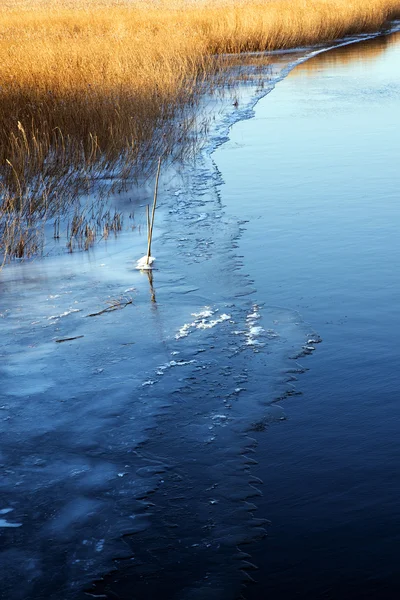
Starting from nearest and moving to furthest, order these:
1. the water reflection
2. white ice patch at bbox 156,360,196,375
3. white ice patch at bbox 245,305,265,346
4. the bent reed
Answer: white ice patch at bbox 156,360,196,375
white ice patch at bbox 245,305,265,346
the bent reed
the water reflection

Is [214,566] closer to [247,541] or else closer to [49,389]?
[247,541]

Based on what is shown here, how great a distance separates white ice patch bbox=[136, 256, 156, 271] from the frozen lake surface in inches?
3.6

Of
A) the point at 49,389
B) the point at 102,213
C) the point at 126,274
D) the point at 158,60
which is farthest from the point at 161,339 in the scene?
the point at 158,60

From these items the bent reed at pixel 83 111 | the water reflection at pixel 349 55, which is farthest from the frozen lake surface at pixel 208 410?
the water reflection at pixel 349 55

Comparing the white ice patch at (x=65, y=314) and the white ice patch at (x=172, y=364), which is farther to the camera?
the white ice patch at (x=65, y=314)

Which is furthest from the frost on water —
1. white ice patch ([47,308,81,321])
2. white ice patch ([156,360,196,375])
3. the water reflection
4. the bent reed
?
the water reflection

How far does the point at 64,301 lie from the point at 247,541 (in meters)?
2.46

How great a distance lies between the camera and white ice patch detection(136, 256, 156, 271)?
205 inches

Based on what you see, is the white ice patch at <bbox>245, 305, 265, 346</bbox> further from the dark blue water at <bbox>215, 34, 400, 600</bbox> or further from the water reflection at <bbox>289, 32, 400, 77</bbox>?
the water reflection at <bbox>289, 32, 400, 77</bbox>

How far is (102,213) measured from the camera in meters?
6.65

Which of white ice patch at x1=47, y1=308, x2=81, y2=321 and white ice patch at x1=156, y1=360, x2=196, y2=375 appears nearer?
white ice patch at x1=156, y1=360, x2=196, y2=375

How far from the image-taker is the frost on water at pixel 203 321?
13.6 feet

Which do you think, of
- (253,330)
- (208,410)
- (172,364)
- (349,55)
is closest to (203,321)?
(253,330)

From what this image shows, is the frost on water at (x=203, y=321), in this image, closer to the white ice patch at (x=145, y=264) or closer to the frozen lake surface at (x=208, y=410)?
the frozen lake surface at (x=208, y=410)
